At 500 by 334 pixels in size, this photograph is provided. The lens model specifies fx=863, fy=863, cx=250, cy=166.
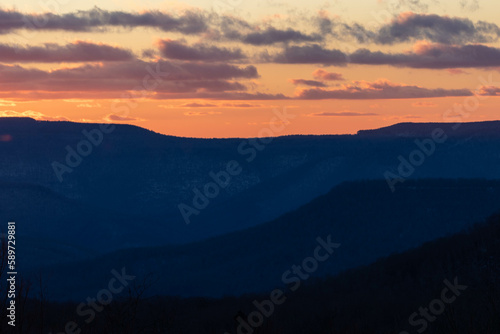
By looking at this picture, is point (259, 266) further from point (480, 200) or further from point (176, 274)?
point (480, 200)

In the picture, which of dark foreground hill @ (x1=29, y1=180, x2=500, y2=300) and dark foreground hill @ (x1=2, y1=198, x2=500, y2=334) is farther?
dark foreground hill @ (x1=29, y1=180, x2=500, y2=300)

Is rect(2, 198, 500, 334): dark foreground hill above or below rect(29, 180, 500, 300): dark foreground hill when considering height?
below

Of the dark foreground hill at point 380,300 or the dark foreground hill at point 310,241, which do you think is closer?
the dark foreground hill at point 380,300

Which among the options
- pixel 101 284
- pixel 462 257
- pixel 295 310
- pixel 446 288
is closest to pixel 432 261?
pixel 462 257

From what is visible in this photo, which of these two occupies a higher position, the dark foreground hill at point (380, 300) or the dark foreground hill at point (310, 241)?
the dark foreground hill at point (310, 241)
